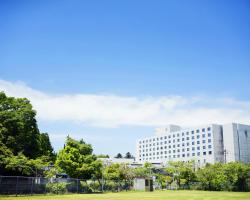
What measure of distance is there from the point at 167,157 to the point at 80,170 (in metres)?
102

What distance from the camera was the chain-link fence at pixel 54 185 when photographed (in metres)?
31.8

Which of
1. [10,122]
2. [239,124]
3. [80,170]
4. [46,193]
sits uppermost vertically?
[239,124]

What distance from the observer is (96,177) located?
46906 mm

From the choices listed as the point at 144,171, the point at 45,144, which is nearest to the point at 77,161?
the point at 45,144

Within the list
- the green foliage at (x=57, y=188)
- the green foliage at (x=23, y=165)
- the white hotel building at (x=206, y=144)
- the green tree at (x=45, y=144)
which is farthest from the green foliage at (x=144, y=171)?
the white hotel building at (x=206, y=144)

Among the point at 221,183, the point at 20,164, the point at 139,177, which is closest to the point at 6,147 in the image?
the point at 20,164

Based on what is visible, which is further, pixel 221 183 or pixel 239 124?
pixel 239 124

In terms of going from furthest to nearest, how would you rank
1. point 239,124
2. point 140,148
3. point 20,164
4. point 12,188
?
point 140,148 → point 239,124 → point 20,164 → point 12,188

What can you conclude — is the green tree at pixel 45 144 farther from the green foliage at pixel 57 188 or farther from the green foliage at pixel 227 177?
the green foliage at pixel 227 177

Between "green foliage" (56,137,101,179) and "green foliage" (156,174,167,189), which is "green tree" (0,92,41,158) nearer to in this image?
"green foliage" (56,137,101,179)

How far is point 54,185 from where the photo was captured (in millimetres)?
37750

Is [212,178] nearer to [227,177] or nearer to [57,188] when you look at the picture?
[227,177]

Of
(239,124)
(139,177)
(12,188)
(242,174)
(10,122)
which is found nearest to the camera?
(12,188)

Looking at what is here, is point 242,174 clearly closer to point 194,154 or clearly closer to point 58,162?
point 58,162
